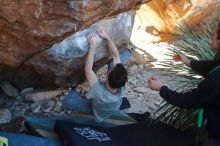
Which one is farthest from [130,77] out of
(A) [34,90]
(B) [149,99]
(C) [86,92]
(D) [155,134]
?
(D) [155,134]

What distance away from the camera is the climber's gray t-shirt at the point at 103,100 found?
4.06 m

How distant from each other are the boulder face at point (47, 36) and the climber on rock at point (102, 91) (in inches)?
6.7

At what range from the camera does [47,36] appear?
3748mm

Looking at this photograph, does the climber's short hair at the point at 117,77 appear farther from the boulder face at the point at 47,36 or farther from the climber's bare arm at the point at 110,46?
the boulder face at the point at 47,36

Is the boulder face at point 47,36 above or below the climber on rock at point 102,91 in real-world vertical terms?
above

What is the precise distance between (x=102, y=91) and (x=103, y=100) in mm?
87

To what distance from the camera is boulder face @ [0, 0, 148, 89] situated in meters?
3.48

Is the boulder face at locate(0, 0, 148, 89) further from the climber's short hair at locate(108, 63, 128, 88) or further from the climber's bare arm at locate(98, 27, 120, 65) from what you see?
the climber's short hair at locate(108, 63, 128, 88)

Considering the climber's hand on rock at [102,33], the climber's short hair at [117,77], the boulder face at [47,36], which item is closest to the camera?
the boulder face at [47,36]

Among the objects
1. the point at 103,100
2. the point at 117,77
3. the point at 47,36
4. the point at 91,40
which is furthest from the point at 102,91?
the point at 47,36

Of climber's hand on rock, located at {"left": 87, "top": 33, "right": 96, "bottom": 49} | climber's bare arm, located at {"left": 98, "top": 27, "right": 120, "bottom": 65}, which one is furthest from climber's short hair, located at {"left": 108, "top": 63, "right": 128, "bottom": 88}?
climber's hand on rock, located at {"left": 87, "top": 33, "right": 96, "bottom": 49}

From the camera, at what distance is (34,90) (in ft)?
16.6

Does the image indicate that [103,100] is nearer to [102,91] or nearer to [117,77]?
[102,91]

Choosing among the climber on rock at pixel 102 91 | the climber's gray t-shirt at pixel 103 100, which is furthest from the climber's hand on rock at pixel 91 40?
the climber's gray t-shirt at pixel 103 100
